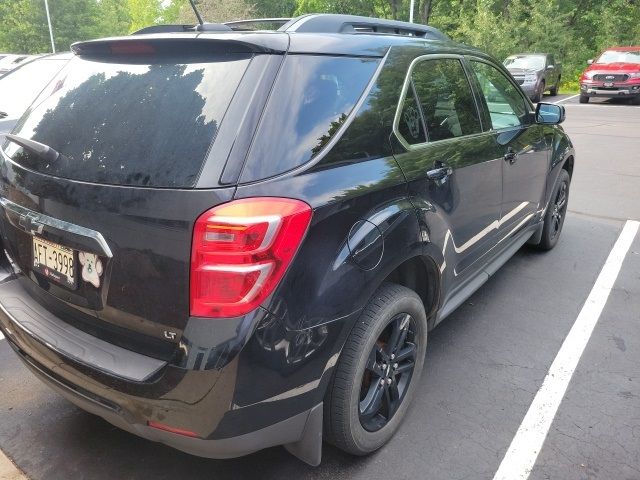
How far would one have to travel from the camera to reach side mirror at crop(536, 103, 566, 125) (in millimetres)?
4061

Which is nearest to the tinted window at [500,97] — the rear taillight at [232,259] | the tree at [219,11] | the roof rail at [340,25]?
the roof rail at [340,25]

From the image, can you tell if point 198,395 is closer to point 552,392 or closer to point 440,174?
point 440,174

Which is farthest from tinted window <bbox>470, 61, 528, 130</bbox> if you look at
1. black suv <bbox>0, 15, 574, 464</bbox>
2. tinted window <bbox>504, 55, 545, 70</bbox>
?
tinted window <bbox>504, 55, 545, 70</bbox>

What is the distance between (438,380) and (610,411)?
2.74ft

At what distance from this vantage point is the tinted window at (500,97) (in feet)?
11.1

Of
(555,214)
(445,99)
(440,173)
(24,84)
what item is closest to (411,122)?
(440,173)

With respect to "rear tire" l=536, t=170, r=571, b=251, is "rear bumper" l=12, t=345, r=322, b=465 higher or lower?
higher

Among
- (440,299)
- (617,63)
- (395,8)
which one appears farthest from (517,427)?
(395,8)

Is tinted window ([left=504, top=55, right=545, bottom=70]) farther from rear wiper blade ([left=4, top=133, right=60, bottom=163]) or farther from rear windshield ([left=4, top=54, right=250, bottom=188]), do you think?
rear wiper blade ([left=4, top=133, right=60, bottom=163])

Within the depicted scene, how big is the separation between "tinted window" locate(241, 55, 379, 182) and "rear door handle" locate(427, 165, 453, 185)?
0.54 m

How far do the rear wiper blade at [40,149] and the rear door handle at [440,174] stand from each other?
157 cm

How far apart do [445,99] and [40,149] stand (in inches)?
77.9

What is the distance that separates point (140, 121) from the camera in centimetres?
194

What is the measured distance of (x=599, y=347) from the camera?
10.6 feet
